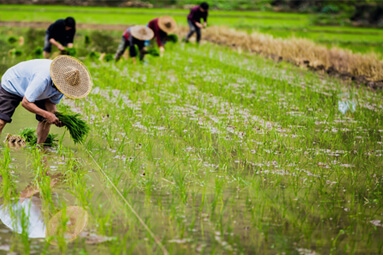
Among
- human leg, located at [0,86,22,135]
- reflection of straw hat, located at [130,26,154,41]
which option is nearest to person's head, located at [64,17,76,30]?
reflection of straw hat, located at [130,26,154,41]

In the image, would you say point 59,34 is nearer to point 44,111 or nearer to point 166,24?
point 166,24

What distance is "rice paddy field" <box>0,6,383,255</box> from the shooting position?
269 cm

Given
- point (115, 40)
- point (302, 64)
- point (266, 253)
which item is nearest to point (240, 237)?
point (266, 253)

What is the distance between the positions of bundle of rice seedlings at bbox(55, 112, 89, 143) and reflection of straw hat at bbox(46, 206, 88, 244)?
1317 mm

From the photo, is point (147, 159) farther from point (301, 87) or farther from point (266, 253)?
point (301, 87)

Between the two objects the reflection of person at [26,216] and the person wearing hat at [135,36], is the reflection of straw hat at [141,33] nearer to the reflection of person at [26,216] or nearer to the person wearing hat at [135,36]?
the person wearing hat at [135,36]

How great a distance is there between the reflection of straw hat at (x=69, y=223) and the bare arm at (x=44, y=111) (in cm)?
107

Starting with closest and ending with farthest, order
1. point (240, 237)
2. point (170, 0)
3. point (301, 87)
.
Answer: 1. point (240, 237)
2. point (301, 87)
3. point (170, 0)

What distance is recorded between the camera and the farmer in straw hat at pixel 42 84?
3705mm

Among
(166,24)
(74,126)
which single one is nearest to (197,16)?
(166,24)

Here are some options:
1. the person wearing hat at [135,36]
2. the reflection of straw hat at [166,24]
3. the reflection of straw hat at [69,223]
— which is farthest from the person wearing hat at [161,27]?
the reflection of straw hat at [69,223]

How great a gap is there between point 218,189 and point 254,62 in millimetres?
7126

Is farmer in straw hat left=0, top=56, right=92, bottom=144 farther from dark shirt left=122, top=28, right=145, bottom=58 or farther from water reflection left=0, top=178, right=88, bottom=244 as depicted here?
dark shirt left=122, top=28, right=145, bottom=58

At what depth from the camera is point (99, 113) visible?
5.55m
